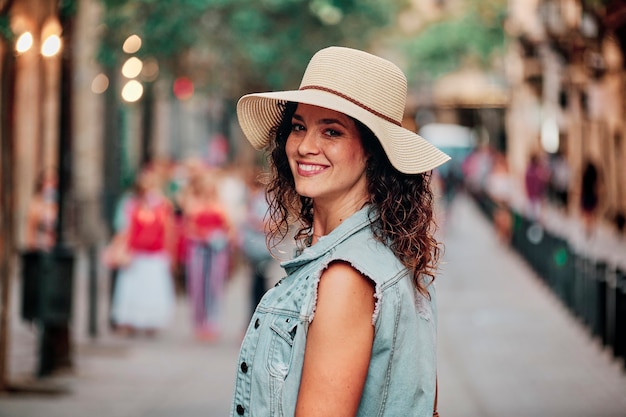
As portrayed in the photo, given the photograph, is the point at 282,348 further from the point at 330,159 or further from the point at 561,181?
the point at 561,181

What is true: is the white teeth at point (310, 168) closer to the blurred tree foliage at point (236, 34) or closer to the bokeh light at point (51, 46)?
the bokeh light at point (51, 46)

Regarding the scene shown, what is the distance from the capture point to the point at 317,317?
8.97ft

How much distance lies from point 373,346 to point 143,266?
1099cm

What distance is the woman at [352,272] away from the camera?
273 cm

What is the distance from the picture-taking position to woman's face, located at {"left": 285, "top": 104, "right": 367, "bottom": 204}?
3029mm

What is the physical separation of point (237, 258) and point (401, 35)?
126 ft

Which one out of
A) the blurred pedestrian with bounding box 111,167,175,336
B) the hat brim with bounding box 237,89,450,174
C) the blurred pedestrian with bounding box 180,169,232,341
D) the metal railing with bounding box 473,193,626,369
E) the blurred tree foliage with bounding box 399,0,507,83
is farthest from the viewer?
the blurred tree foliage with bounding box 399,0,507,83

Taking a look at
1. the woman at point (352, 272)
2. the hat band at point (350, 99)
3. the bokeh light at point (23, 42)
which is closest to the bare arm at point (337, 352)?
the woman at point (352, 272)

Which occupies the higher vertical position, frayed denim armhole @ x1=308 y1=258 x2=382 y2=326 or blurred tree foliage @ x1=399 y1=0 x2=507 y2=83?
blurred tree foliage @ x1=399 y1=0 x2=507 y2=83

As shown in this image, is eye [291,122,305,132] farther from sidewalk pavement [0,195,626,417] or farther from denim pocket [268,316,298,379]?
sidewalk pavement [0,195,626,417]

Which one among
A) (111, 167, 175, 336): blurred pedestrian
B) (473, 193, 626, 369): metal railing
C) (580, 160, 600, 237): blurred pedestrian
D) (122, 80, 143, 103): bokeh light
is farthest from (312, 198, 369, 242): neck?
(580, 160, 600, 237): blurred pedestrian

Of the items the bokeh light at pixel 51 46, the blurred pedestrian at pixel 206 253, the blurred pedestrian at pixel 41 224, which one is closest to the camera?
the bokeh light at pixel 51 46

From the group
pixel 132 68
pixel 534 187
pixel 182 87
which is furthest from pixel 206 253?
pixel 534 187

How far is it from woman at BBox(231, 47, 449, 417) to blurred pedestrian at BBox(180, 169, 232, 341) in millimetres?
10711
